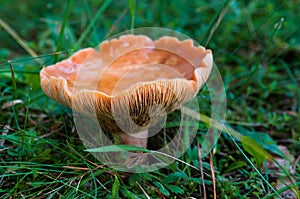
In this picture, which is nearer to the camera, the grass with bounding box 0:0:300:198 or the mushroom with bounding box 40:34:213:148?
the mushroom with bounding box 40:34:213:148

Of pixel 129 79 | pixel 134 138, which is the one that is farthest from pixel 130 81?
pixel 134 138

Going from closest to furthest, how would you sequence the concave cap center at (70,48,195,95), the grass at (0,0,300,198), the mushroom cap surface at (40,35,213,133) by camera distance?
the mushroom cap surface at (40,35,213,133) < the grass at (0,0,300,198) < the concave cap center at (70,48,195,95)

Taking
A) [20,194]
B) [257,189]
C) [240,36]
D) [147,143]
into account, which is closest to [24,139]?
[20,194]

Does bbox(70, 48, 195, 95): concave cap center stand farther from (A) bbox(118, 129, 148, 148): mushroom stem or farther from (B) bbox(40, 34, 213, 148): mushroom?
(A) bbox(118, 129, 148, 148): mushroom stem

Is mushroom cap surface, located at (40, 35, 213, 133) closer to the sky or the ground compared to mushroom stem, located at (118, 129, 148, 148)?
closer to the sky

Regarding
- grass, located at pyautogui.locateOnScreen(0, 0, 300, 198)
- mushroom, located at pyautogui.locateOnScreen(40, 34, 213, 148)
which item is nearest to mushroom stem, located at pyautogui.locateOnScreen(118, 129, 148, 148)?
mushroom, located at pyautogui.locateOnScreen(40, 34, 213, 148)

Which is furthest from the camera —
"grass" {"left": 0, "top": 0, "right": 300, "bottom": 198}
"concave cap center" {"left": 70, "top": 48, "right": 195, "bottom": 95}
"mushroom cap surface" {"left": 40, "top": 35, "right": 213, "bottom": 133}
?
"concave cap center" {"left": 70, "top": 48, "right": 195, "bottom": 95}

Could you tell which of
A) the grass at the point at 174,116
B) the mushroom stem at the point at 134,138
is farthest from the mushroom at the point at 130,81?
the grass at the point at 174,116

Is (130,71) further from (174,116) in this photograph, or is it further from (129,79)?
(174,116)
